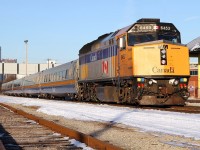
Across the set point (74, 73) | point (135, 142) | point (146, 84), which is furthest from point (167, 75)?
point (74, 73)

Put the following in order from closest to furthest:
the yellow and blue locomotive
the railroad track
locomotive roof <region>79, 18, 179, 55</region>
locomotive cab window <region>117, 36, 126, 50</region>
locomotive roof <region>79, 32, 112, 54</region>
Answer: the railroad track
the yellow and blue locomotive
locomotive cab window <region>117, 36, 126, 50</region>
locomotive roof <region>79, 18, 179, 55</region>
locomotive roof <region>79, 32, 112, 54</region>

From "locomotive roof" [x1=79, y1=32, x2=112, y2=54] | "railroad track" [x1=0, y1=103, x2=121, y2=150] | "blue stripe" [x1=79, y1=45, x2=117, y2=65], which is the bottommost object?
"railroad track" [x1=0, y1=103, x2=121, y2=150]

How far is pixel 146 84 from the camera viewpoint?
16016 millimetres

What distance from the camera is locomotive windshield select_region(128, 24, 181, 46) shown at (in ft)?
55.6

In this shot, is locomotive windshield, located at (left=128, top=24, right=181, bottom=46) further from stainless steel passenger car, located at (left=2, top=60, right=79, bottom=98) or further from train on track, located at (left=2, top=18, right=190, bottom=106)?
stainless steel passenger car, located at (left=2, top=60, right=79, bottom=98)

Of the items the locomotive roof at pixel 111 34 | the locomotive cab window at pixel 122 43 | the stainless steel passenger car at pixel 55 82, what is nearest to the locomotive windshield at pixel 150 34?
the locomotive roof at pixel 111 34

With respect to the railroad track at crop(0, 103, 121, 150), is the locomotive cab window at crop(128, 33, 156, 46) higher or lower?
higher

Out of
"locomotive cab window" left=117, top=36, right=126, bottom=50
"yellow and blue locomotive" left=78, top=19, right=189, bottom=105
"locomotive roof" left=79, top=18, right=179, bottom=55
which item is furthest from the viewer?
"locomotive roof" left=79, top=18, right=179, bottom=55

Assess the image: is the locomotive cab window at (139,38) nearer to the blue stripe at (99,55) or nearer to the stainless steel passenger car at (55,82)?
the blue stripe at (99,55)

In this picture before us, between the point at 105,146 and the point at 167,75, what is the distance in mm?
10884

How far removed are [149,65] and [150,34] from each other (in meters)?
1.74

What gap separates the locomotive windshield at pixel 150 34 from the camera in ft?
55.6

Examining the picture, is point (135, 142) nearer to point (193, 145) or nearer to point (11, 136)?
point (193, 145)

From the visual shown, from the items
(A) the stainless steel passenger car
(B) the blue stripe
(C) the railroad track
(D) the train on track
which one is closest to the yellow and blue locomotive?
(D) the train on track
